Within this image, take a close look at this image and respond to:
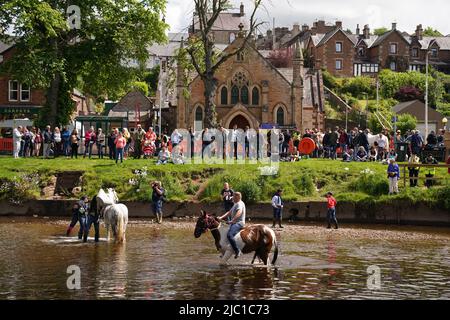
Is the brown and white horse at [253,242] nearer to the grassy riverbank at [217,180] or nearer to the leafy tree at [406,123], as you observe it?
the grassy riverbank at [217,180]

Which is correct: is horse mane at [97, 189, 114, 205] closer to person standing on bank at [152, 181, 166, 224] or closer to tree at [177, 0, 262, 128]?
person standing on bank at [152, 181, 166, 224]

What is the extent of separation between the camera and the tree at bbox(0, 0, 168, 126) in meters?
52.5

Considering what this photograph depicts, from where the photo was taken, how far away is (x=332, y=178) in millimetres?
43250

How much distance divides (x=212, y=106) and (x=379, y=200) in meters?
16.0

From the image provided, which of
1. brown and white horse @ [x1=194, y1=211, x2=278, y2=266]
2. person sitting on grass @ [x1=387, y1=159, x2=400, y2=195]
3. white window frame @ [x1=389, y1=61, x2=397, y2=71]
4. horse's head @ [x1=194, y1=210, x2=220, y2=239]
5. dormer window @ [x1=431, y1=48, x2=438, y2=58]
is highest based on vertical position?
dormer window @ [x1=431, y1=48, x2=438, y2=58]

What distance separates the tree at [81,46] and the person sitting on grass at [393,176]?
22622 millimetres

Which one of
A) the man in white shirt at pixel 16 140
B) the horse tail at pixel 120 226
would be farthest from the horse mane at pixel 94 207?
the man in white shirt at pixel 16 140

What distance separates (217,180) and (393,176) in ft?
29.7

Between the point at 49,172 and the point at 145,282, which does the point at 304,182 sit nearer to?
the point at 49,172

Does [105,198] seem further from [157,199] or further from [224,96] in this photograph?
[224,96]

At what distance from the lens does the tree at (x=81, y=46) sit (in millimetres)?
52531

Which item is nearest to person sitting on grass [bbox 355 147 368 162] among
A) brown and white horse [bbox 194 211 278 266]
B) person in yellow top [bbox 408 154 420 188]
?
person in yellow top [bbox 408 154 420 188]

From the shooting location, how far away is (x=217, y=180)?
4191 cm

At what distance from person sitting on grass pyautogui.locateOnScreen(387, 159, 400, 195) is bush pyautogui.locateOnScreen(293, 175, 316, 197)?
13.5 feet
